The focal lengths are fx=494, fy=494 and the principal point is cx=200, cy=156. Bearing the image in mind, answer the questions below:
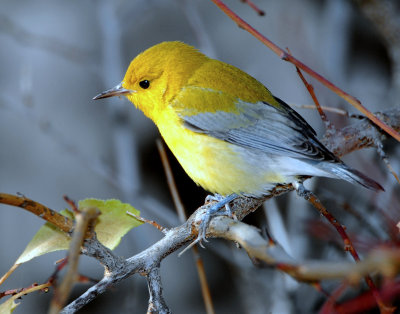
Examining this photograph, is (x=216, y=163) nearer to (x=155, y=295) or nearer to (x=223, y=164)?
(x=223, y=164)

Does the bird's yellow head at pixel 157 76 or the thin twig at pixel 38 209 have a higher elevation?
the bird's yellow head at pixel 157 76

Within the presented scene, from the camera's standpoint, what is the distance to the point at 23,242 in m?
4.77

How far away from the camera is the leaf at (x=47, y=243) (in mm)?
2059

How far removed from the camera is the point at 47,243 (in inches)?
83.3

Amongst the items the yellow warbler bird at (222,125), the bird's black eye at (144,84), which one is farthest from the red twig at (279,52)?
the bird's black eye at (144,84)

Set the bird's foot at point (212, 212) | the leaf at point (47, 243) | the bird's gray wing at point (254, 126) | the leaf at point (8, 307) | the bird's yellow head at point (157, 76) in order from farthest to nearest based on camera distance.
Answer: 1. the bird's yellow head at point (157, 76)
2. the bird's gray wing at point (254, 126)
3. the bird's foot at point (212, 212)
4. the leaf at point (47, 243)
5. the leaf at point (8, 307)

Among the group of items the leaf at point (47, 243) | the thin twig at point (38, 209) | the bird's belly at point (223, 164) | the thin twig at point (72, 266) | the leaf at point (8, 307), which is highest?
the bird's belly at point (223, 164)

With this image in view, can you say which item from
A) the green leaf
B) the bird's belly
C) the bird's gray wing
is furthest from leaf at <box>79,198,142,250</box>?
the bird's gray wing

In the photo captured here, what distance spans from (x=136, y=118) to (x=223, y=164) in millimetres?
2771

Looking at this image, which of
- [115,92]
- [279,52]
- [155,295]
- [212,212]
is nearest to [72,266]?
[155,295]

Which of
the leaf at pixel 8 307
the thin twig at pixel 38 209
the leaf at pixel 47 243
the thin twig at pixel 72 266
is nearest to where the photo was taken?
the thin twig at pixel 72 266

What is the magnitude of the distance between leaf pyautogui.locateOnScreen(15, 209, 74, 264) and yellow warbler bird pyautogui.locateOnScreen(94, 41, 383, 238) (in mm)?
968

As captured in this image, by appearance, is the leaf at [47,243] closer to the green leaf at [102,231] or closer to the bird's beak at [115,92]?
the green leaf at [102,231]

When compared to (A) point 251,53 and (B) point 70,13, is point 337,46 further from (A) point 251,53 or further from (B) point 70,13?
(B) point 70,13
